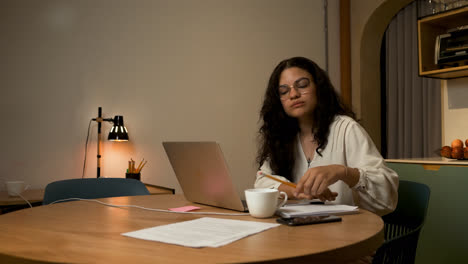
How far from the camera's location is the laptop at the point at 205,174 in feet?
3.53

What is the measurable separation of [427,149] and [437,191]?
5.77 ft

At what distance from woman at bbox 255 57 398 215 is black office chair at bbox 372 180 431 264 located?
3.3 inches

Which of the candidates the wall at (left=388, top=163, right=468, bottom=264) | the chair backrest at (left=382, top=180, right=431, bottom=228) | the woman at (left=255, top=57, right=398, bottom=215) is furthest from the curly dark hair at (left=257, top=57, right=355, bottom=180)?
the wall at (left=388, top=163, right=468, bottom=264)

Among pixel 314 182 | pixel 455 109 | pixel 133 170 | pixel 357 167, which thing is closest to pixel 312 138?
pixel 357 167

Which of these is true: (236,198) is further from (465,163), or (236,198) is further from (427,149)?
(427,149)

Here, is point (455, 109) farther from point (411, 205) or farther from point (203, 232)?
point (203, 232)

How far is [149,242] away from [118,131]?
6.64 feet

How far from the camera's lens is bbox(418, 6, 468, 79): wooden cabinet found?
2.79 metres

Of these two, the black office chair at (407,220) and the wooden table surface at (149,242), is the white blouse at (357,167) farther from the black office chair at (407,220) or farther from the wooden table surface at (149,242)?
the wooden table surface at (149,242)

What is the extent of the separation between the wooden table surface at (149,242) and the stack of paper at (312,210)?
0.10 feet

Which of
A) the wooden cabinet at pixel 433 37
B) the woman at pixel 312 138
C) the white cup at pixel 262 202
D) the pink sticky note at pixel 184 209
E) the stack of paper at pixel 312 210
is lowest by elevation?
the pink sticky note at pixel 184 209

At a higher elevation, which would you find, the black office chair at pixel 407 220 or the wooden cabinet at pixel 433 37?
the wooden cabinet at pixel 433 37

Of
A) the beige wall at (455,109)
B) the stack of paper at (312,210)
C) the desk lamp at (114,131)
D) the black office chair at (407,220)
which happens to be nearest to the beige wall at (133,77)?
the desk lamp at (114,131)

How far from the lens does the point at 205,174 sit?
1.16m
